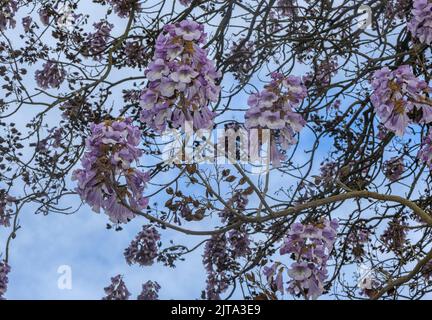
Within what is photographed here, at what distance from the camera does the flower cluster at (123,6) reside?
5484 mm

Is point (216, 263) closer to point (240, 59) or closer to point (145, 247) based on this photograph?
point (145, 247)

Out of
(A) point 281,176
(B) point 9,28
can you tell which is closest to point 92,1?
(B) point 9,28

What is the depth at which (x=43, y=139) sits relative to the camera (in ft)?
19.8

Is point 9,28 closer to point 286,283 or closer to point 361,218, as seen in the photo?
point 361,218

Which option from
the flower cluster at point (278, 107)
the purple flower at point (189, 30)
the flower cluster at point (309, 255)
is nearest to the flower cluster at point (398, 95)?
the flower cluster at point (278, 107)

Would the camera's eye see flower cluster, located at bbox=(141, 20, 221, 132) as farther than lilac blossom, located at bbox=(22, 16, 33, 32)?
No

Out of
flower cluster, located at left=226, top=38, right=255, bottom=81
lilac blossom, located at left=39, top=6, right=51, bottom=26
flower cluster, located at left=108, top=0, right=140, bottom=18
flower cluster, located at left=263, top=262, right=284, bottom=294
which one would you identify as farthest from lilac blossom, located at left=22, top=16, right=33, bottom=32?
flower cluster, located at left=263, top=262, right=284, bottom=294

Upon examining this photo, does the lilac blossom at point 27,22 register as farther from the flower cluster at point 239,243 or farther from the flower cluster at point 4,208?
the flower cluster at point 239,243

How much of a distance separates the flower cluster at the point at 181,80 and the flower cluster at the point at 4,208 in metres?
3.10

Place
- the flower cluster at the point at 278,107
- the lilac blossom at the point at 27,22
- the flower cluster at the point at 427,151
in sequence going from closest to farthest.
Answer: the flower cluster at the point at 278,107
the flower cluster at the point at 427,151
the lilac blossom at the point at 27,22

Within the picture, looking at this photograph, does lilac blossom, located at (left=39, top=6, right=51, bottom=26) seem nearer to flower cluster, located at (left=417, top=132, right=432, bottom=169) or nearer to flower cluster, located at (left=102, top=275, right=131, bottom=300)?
flower cluster, located at (left=102, top=275, right=131, bottom=300)

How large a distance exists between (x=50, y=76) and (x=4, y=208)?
1.31m

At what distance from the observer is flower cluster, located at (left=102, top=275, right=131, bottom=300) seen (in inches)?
239

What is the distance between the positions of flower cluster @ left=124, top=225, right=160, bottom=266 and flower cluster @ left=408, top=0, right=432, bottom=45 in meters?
2.97
